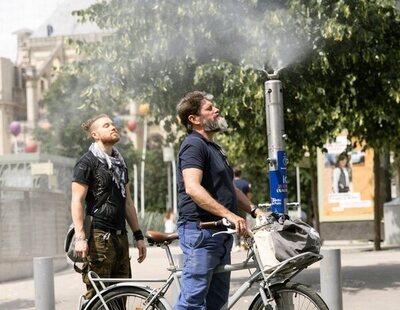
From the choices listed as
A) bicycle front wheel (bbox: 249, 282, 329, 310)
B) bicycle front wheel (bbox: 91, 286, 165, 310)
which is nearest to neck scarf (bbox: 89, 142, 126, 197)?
bicycle front wheel (bbox: 91, 286, 165, 310)

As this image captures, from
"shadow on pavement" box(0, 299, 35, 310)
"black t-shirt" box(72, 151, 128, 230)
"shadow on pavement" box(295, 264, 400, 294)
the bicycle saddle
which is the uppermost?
"black t-shirt" box(72, 151, 128, 230)

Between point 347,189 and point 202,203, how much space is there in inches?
968

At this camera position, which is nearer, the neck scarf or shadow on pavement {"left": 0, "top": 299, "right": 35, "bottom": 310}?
the neck scarf

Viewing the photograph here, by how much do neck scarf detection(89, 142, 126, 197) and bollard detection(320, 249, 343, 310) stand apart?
168 cm

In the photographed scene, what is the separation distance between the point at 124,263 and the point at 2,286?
34.8ft

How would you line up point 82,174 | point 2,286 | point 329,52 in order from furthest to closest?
point 2,286 < point 329,52 < point 82,174

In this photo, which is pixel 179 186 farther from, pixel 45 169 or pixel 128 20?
pixel 45 169

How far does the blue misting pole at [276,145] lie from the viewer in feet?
39.7

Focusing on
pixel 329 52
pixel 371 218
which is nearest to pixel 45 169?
pixel 329 52

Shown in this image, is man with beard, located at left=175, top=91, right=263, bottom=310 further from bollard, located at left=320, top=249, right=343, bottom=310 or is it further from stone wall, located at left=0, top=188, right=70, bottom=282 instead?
stone wall, located at left=0, top=188, right=70, bottom=282

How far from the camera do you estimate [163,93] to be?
563 inches

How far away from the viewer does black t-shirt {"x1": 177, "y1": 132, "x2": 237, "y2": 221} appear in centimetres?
717

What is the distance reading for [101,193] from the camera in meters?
8.10

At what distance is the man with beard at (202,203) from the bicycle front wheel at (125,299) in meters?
0.40
